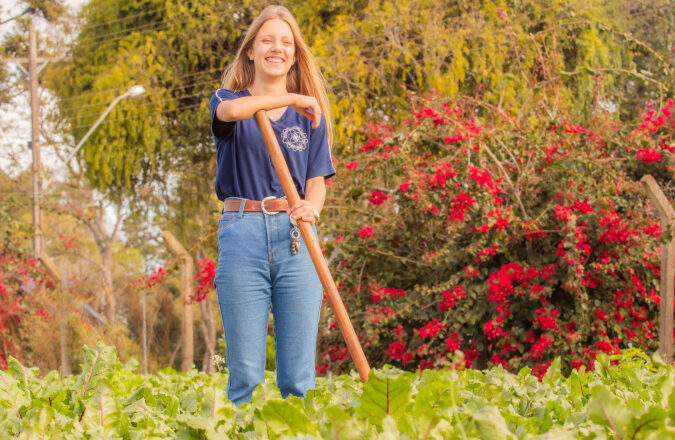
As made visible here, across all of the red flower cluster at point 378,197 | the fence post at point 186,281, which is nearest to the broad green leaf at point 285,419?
the red flower cluster at point 378,197

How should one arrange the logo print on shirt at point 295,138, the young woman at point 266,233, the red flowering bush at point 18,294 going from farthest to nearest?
the red flowering bush at point 18,294 → the logo print on shirt at point 295,138 → the young woman at point 266,233

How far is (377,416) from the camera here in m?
1.44

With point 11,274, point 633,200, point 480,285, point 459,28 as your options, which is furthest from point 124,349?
point 459,28

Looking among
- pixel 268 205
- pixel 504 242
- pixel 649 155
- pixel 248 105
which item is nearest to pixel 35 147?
pixel 504 242

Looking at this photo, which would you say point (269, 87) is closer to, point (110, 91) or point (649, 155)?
point (649, 155)

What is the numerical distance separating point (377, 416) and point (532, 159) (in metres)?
5.48

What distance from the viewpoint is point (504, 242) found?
6.22m

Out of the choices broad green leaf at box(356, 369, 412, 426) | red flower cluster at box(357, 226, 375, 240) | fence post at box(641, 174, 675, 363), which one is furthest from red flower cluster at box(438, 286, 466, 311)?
broad green leaf at box(356, 369, 412, 426)

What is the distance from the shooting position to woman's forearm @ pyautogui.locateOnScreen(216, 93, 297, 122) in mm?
2527

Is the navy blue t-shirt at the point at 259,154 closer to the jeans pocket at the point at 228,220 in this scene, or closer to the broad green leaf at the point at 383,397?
→ the jeans pocket at the point at 228,220

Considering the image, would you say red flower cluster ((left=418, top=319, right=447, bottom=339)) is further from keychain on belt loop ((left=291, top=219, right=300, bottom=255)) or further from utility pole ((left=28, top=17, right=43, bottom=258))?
utility pole ((left=28, top=17, right=43, bottom=258))

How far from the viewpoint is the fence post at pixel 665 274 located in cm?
526

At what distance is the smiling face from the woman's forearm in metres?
0.35

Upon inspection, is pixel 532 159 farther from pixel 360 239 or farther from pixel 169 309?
pixel 169 309
